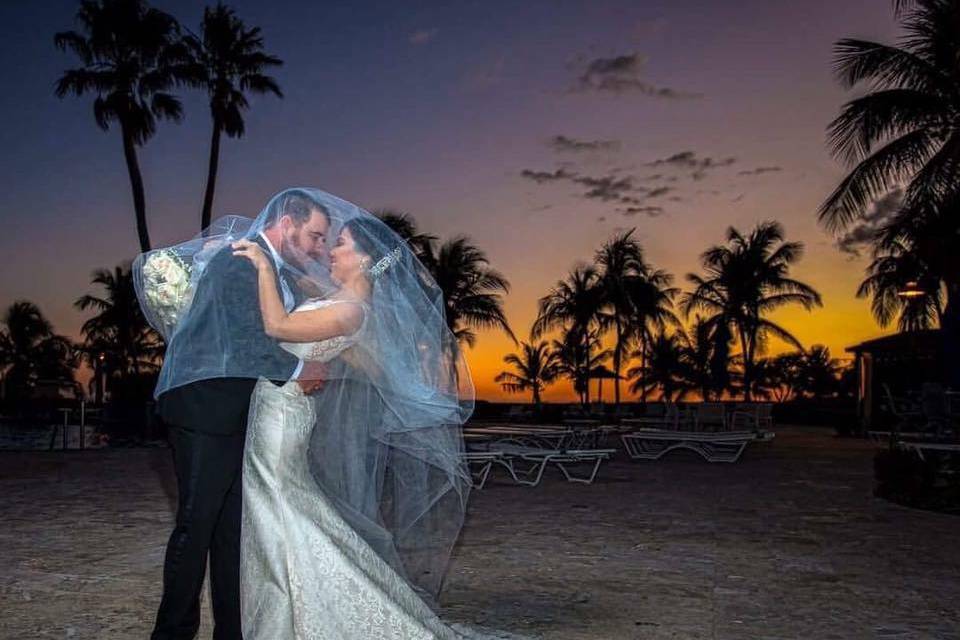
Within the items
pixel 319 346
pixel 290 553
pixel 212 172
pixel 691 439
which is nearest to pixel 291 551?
pixel 290 553

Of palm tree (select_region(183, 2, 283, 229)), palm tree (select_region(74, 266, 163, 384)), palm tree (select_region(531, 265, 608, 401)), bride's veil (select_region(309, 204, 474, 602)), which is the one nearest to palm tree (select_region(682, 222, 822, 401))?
palm tree (select_region(531, 265, 608, 401))

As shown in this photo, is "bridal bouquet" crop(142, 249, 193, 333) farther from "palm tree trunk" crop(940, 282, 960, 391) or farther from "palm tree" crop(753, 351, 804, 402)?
"palm tree" crop(753, 351, 804, 402)

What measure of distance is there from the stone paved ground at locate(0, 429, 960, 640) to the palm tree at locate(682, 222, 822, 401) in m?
33.3

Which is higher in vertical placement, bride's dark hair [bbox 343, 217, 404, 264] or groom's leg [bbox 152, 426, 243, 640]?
bride's dark hair [bbox 343, 217, 404, 264]

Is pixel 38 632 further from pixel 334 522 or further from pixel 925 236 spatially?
pixel 925 236

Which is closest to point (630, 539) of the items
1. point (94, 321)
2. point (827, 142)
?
point (827, 142)

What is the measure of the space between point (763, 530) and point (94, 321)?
176 feet

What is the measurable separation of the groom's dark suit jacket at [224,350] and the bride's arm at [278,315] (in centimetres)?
4

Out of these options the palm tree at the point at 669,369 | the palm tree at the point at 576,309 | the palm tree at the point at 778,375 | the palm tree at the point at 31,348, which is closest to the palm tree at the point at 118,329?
the palm tree at the point at 31,348

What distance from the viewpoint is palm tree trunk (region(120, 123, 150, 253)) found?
77.8ft

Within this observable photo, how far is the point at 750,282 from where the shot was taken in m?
42.4

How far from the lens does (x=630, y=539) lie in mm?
6734

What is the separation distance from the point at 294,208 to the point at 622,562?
3513 millimetres

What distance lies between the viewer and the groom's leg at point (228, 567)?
3361mm
